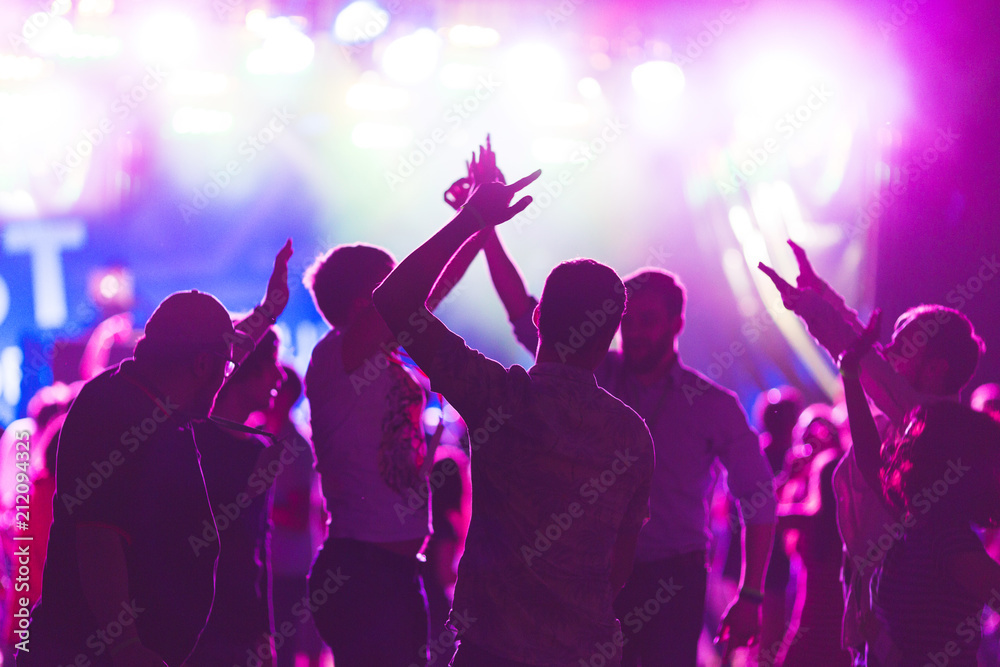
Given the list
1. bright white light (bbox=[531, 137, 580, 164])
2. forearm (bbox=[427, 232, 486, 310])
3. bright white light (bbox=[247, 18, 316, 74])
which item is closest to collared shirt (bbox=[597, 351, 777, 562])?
forearm (bbox=[427, 232, 486, 310])

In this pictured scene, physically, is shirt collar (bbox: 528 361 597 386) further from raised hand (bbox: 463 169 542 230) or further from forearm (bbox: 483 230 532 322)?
forearm (bbox: 483 230 532 322)

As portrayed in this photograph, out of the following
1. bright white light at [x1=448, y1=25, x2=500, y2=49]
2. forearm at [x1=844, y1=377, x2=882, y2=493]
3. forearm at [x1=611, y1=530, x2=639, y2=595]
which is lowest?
forearm at [x1=611, y1=530, x2=639, y2=595]

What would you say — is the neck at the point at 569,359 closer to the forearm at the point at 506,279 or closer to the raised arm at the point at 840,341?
the raised arm at the point at 840,341

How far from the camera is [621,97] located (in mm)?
8539

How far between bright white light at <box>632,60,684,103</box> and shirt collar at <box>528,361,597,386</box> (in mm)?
6980

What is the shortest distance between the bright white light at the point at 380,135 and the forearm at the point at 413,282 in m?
7.21

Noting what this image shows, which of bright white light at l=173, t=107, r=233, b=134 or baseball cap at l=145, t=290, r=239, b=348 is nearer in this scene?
baseball cap at l=145, t=290, r=239, b=348

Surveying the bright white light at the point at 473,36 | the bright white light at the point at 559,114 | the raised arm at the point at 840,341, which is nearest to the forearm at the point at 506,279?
the raised arm at the point at 840,341

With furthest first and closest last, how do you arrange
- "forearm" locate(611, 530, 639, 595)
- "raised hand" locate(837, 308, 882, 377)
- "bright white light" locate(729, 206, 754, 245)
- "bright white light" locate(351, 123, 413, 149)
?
"bright white light" locate(729, 206, 754, 245) → "bright white light" locate(351, 123, 413, 149) → "raised hand" locate(837, 308, 882, 377) → "forearm" locate(611, 530, 639, 595)

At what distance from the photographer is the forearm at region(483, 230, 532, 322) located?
2656mm

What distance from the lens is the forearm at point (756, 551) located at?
2668mm

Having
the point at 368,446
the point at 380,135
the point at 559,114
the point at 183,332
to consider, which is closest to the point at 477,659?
the point at 368,446

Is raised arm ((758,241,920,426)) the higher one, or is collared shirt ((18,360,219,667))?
raised arm ((758,241,920,426))

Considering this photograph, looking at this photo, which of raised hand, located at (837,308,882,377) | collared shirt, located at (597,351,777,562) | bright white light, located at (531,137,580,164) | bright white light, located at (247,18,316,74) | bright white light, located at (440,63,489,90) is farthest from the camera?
bright white light, located at (531,137,580,164)
